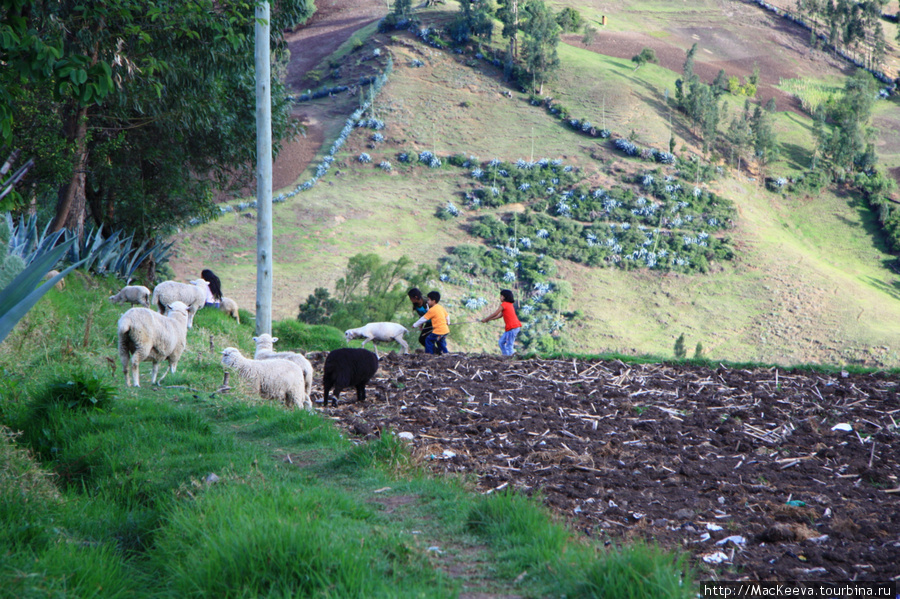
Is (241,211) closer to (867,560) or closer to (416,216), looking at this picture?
(416,216)

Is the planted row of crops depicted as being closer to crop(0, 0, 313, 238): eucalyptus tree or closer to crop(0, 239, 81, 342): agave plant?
crop(0, 0, 313, 238): eucalyptus tree

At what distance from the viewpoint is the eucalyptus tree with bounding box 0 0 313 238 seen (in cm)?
1090

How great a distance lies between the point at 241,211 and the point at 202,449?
136ft

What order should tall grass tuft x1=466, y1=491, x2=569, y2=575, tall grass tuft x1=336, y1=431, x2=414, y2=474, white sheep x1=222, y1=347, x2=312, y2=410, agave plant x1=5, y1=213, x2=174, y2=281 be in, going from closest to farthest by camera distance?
tall grass tuft x1=466, y1=491, x2=569, y2=575 → tall grass tuft x1=336, y1=431, x2=414, y2=474 → white sheep x1=222, y1=347, x2=312, y2=410 → agave plant x1=5, y1=213, x2=174, y2=281

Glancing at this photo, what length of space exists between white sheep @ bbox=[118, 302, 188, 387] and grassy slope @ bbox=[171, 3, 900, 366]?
2329 cm

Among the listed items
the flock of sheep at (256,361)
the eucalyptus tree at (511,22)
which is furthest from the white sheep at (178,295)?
the eucalyptus tree at (511,22)

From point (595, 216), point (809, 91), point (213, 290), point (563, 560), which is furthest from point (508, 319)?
point (809, 91)

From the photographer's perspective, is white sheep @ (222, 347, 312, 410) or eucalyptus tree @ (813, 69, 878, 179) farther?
eucalyptus tree @ (813, 69, 878, 179)

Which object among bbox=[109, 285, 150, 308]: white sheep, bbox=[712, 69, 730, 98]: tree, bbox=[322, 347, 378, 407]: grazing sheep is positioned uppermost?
bbox=[712, 69, 730, 98]: tree

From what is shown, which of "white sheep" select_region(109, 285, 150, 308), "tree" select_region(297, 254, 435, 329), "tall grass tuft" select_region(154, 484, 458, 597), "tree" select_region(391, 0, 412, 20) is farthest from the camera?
"tree" select_region(391, 0, 412, 20)

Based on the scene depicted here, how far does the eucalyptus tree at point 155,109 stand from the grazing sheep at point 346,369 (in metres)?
4.38

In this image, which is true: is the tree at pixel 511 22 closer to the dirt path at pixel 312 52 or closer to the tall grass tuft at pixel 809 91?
the dirt path at pixel 312 52

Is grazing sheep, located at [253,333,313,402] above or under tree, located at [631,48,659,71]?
under

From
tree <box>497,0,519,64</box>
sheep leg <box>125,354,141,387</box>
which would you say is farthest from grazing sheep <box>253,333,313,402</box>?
tree <box>497,0,519,64</box>
